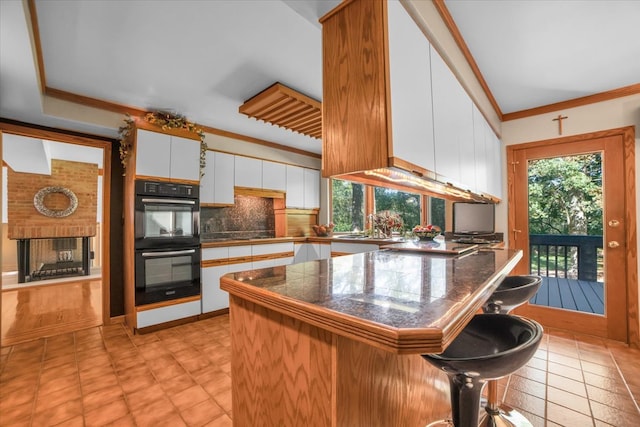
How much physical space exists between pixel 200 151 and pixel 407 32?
106 inches

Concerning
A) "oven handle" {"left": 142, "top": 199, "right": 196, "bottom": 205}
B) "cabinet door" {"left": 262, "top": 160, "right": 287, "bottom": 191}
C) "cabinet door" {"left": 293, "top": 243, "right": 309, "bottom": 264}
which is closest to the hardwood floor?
"oven handle" {"left": 142, "top": 199, "right": 196, "bottom": 205}

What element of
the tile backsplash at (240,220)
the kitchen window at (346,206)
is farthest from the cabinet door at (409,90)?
the kitchen window at (346,206)

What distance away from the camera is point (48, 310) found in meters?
3.64

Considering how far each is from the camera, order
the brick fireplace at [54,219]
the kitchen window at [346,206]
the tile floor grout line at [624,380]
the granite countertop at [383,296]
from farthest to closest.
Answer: the brick fireplace at [54,219]
the kitchen window at [346,206]
the tile floor grout line at [624,380]
the granite countertop at [383,296]

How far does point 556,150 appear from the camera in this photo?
309 cm

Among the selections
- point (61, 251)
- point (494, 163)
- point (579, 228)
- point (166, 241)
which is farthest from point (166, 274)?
point (61, 251)

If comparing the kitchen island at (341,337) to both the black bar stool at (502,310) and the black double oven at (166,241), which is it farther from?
the black double oven at (166,241)

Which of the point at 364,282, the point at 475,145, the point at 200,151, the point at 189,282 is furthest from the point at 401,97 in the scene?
the point at 189,282

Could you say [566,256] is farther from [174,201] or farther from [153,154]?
[153,154]

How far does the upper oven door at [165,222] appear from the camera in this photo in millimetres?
2893

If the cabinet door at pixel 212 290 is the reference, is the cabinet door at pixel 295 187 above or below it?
above

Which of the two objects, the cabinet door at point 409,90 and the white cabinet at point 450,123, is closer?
the cabinet door at point 409,90

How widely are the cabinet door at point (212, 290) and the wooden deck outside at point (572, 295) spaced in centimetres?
350

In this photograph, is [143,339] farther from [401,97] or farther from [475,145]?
[475,145]
